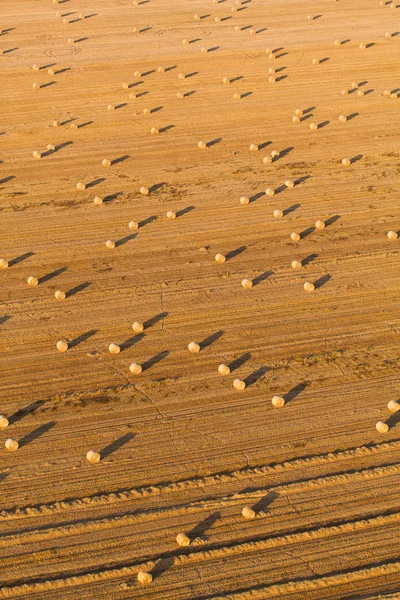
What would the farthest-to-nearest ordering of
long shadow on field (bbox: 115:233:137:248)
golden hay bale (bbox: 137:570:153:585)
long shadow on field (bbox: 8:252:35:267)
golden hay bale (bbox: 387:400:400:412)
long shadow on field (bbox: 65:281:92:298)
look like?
1. long shadow on field (bbox: 115:233:137:248)
2. long shadow on field (bbox: 8:252:35:267)
3. long shadow on field (bbox: 65:281:92:298)
4. golden hay bale (bbox: 387:400:400:412)
5. golden hay bale (bbox: 137:570:153:585)

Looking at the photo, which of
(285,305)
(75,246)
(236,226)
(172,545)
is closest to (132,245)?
(75,246)

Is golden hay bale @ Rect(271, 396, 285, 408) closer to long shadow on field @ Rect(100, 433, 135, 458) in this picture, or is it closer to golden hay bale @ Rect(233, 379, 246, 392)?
golden hay bale @ Rect(233, 379, 246, 392)

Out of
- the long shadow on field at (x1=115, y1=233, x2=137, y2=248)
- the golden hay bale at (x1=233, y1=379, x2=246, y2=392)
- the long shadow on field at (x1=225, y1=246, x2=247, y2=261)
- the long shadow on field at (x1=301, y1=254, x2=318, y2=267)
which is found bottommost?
the golden hay bale at (x1=233, y1=379, x2=246, y2=392)

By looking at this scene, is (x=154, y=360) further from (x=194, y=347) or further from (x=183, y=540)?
(x=183, y=540)

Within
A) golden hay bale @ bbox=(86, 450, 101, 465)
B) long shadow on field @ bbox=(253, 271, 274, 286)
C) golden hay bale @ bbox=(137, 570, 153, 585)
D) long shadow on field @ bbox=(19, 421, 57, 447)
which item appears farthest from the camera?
long shadow on field @ bbox=(253, 271, 274, 286)

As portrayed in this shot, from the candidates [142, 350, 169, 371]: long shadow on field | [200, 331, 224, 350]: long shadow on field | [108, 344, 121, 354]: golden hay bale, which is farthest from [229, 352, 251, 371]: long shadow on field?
[108, 344, 121, 354]: golden hay bale

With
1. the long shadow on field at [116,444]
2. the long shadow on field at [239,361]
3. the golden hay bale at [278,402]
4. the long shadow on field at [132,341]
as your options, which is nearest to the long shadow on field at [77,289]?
the long shadow on field at [132,341]
